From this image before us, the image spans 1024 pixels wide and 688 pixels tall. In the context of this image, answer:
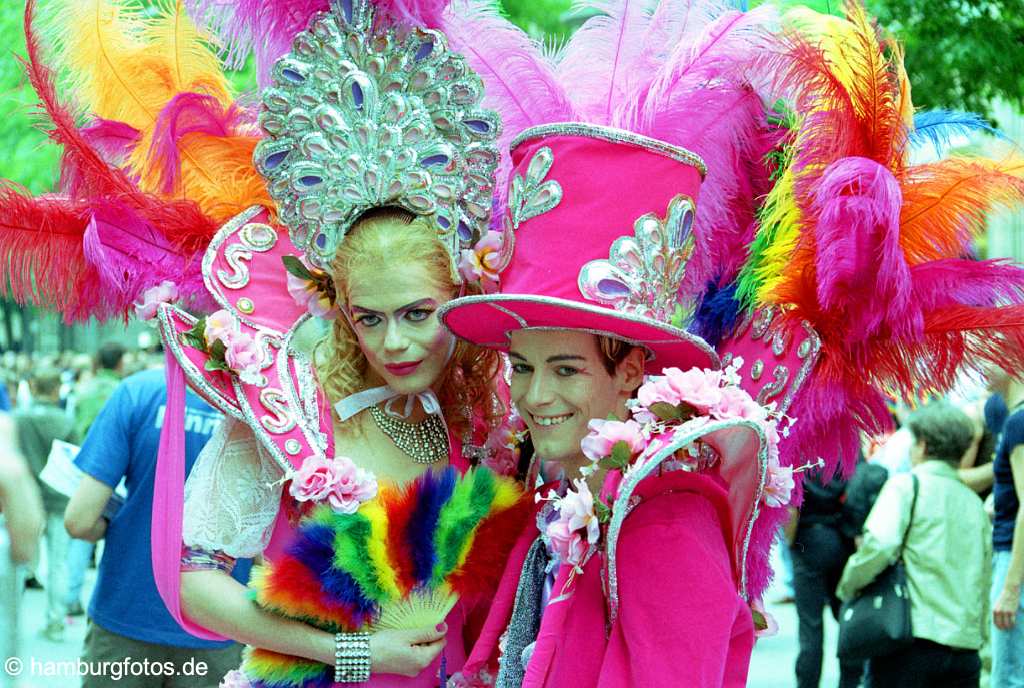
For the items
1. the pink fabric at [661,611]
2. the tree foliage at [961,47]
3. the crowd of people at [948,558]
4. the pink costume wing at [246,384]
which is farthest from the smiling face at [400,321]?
the tree foliage at [961,47]

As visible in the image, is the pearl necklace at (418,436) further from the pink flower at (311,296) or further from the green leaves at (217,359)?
the green leaves at (217,359)

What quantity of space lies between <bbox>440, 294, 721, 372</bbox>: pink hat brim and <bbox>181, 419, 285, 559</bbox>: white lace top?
60 cm

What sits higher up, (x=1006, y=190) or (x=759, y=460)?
(x=1006, y=190)

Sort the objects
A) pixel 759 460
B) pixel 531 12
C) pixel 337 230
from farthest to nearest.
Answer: pixel 531 12
pixel 337 230
pixel 759 460

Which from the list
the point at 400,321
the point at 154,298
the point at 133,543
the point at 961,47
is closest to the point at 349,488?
A: the point at 400,321

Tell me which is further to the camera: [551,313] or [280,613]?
[280,613]

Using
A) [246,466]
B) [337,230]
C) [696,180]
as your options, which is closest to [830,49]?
[696,180]

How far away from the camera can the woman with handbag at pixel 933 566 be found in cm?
517

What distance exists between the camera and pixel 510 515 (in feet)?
9.78

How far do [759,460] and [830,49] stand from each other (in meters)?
1.03

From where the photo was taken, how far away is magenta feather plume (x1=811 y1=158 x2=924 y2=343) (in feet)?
8.66

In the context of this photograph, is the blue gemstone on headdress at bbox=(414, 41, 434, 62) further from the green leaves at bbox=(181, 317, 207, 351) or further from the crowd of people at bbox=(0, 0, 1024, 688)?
the green leaves at bbox=(181, 317, 207, 351)

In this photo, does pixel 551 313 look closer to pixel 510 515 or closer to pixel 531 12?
pixel 510 515

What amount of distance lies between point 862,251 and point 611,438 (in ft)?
2.44
